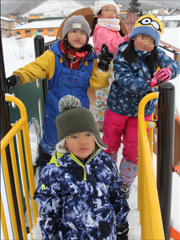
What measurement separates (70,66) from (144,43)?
66 cm

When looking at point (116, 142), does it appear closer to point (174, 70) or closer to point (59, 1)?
point (174, 70)

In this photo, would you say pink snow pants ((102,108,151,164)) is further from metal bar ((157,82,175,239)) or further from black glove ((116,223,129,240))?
black glove ((116,223,129,240))

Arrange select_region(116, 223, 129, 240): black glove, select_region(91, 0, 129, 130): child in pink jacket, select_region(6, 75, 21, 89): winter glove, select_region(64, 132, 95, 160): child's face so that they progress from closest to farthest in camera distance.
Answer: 1. select_region(64, 132, 95, 160): child's face
2. select_region(116, 223, 129, 240): black glove
3. select_region(6, 75, 21, 89): winter glove
4. select_region(91, 0, 129, 130): child in pink jacket

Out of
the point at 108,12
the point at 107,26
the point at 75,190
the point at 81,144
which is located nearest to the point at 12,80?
the point at 81,144

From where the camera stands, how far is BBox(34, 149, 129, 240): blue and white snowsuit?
4.00 feet

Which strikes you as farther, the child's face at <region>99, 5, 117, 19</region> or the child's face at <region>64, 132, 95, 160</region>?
the child's face at <region>99, 5, 117, 19</region>

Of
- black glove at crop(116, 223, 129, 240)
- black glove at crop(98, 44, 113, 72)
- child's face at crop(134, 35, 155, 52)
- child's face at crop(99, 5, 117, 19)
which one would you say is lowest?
black glove at crop(116, 223, 129, 240)

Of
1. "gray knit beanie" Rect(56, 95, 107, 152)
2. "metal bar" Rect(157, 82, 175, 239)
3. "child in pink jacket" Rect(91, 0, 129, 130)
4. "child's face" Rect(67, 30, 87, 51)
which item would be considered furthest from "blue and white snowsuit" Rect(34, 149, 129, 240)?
"child in pink jacket" Rect(91, 0, 129, 130)

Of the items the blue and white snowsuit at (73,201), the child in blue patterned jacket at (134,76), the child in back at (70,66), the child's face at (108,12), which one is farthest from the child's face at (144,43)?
the blue and white snowsuit at (73,201)

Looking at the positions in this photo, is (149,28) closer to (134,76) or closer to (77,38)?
(134,76)

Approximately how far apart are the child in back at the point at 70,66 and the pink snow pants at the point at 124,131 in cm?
30

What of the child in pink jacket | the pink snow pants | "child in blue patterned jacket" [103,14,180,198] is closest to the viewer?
"child in blue patterned jacket" [103,14,180,198]

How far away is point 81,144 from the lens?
4.00 ft

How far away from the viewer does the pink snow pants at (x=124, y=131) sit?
6.47 feet
